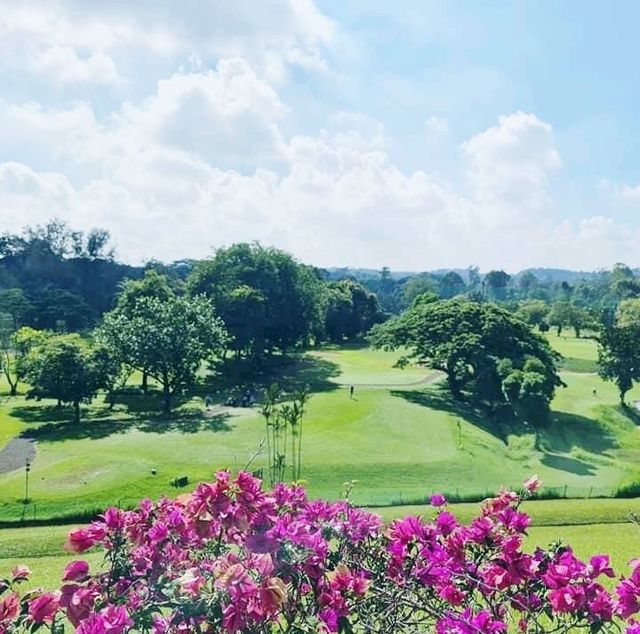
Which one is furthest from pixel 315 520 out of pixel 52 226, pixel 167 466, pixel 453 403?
pixel 52 226

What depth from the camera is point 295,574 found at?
3.04 m

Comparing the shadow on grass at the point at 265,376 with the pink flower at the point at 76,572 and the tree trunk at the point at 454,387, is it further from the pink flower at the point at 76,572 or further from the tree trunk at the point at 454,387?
the pink flower at the point at 76,572

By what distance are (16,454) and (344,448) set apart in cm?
1223

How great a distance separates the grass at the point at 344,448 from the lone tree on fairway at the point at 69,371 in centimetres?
139

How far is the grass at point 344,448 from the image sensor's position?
1822cm

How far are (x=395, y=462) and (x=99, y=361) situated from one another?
14529mm

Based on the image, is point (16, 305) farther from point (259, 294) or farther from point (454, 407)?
point (454, 407)

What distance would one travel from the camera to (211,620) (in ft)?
8.63

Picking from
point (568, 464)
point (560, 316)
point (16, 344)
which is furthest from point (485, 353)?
point (560, 316)

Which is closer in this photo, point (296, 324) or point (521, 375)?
point (521, 375)

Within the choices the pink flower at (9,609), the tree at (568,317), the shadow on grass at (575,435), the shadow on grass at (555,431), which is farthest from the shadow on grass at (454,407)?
the tree at (568,317)

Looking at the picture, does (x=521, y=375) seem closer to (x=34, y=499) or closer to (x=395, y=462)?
(x=395, y=462)

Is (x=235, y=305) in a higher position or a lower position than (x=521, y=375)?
higher

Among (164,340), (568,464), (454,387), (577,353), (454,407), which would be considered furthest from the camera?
(577,353)
